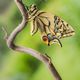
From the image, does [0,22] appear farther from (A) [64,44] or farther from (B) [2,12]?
(A) [64,44]

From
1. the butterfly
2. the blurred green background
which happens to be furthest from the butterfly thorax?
the blurred green background

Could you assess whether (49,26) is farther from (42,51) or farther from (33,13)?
(42,51)

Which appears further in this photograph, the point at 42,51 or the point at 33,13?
the point at 42,51

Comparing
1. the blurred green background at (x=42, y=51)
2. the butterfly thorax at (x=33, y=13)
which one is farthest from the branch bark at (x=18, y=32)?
the blurred green background at (x=42, y=51)

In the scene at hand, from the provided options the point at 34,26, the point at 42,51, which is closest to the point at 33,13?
the point at 34,26

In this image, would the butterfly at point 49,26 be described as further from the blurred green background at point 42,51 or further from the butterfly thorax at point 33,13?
the blurred green background at point 42,51

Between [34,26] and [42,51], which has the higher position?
[34,26]

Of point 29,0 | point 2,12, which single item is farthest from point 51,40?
point 2,12
